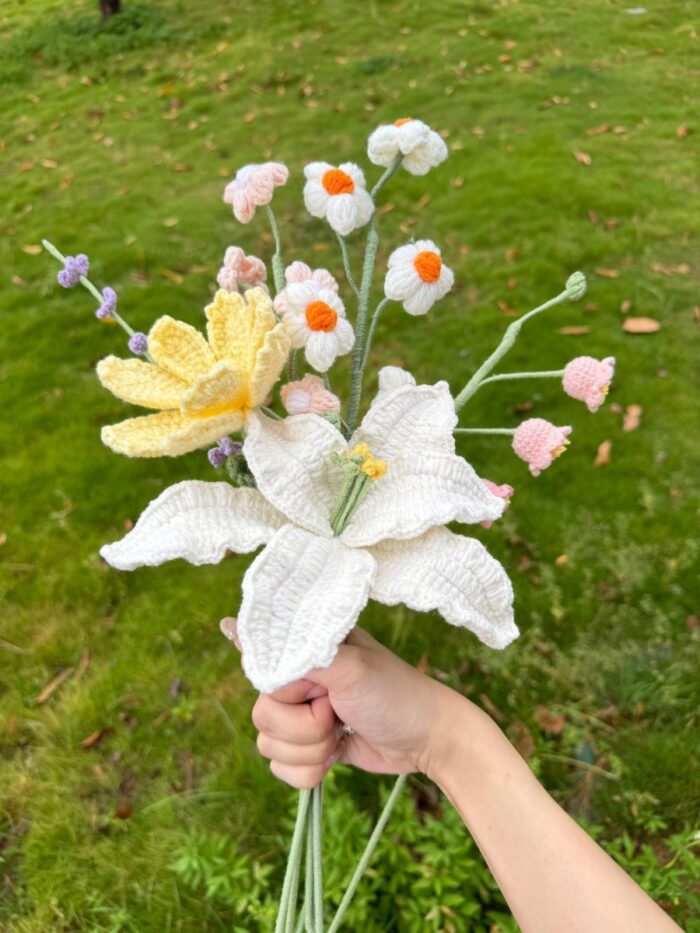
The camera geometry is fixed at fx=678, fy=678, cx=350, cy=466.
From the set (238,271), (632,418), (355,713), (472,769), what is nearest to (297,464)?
(238,271)

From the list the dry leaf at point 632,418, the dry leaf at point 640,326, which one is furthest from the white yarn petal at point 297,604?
the dry leaf at point 640,326

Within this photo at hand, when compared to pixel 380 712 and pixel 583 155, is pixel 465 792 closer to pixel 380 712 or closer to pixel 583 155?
pixel 380 712

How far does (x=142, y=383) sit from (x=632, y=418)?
1777 millimetres

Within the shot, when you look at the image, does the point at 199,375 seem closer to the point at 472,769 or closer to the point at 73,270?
the point at 73,270

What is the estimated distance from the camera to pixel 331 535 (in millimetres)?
659

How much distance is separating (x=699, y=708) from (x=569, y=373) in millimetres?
1262

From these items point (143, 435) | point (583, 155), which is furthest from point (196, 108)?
point (143, 435)

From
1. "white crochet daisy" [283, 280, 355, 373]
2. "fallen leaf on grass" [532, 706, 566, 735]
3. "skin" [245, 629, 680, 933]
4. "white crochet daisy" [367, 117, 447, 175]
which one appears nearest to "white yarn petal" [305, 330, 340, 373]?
"white crochet daisy" [283, 280, 355, 373]

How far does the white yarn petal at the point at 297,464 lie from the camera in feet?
2.06

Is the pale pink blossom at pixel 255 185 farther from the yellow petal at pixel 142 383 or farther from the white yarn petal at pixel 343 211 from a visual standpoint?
the yellow petal at pixel 142 383

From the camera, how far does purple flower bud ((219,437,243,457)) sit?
27.0 inches

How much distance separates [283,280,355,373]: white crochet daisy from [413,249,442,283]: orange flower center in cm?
9

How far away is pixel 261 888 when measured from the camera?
1.30 metres

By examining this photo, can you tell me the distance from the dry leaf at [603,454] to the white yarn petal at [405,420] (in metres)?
1.42
